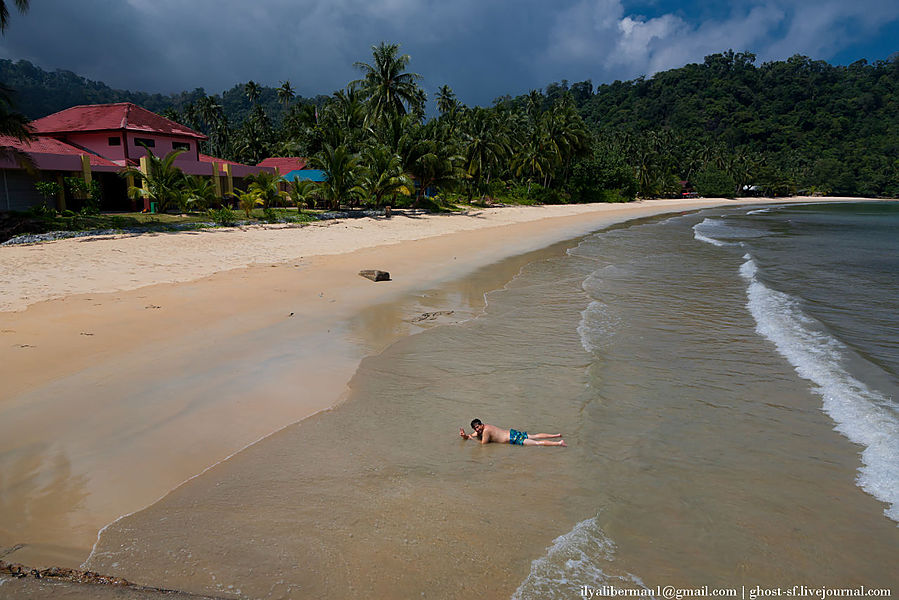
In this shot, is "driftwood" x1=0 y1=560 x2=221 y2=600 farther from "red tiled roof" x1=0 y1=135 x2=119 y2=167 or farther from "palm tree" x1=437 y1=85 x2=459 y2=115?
"palm tree" x1=437 y1=85 x2=459 y2=115

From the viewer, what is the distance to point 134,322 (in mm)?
8992

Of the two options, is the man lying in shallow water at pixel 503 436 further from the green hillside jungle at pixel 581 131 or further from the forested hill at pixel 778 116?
the forested hill at pixel 778 116

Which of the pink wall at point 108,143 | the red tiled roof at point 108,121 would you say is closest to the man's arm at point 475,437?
the pink wall at point 108,143

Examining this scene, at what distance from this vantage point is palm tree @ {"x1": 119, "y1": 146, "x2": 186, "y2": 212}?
943 inches

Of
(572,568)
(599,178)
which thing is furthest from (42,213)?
(599,178)

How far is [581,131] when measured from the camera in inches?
2376

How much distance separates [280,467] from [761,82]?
182881 millimetres

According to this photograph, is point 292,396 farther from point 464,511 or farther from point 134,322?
point 134,322

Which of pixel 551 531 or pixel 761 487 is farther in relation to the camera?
pixel 761 487

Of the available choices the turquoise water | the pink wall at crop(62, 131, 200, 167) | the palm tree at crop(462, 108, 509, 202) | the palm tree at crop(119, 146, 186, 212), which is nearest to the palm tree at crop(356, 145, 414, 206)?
the pink wall at crop(62, 131, 200, 167)

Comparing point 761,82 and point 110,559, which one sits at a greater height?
point 761,82

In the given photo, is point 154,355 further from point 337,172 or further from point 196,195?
point 337,172

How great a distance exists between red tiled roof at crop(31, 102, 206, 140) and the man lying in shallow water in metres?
32.5

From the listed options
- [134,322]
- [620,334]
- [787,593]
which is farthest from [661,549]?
[134,322]
